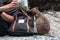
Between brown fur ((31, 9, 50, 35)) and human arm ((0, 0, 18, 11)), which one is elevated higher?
human arm ((0, 0, 18, 11))

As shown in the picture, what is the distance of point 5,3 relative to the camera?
4.23 meters

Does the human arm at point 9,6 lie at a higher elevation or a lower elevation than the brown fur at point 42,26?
higher

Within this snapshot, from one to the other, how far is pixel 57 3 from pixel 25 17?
2556 mm

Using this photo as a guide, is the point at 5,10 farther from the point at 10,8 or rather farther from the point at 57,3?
the point at 57,3

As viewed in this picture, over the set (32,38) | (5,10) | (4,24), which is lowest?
(32,38)

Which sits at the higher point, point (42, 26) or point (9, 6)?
point (9, 6)

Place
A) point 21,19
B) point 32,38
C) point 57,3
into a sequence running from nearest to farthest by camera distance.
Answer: point 32,38 < point 21,19 < point 57,3

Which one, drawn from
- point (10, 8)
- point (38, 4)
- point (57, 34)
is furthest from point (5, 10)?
point (38, 4)

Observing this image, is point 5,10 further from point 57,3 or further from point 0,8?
point 57,3

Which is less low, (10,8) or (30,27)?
(10,8)

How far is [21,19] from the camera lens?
4.14 m

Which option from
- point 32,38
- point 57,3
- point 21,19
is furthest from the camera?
point 57,3

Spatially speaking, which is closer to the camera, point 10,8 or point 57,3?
point 10,8

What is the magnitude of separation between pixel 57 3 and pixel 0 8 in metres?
2.91
